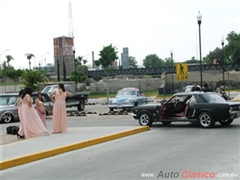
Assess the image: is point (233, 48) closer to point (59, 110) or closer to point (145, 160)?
point (59, 110)

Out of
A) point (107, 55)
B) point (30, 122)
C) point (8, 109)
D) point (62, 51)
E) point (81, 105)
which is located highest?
point (62, 51)

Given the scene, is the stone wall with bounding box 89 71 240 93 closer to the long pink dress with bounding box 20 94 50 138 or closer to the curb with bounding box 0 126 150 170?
the long pink dress with bounding box 20 94 50 138

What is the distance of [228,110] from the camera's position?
52.7 ft

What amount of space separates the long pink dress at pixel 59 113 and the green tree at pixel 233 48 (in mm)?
91303

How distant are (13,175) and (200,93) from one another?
976 cm

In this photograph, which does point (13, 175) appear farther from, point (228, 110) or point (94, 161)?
point (228, 110)

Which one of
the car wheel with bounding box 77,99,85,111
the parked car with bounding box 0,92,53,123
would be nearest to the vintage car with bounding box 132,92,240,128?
the parked car with bounding box 0,92,53,123

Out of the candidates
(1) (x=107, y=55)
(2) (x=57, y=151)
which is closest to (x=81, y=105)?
(2) (x=57, y=151)

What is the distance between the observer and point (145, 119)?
1798 cm

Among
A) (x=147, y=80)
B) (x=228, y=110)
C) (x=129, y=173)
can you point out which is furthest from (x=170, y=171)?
(x=147, y=80)

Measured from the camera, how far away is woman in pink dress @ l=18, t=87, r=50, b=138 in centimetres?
1442

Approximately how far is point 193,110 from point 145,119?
7.28 ft

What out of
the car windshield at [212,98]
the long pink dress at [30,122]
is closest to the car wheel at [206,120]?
the car windshield at [212,98]

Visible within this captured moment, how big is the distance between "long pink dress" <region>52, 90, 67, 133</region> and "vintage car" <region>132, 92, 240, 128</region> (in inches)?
149
